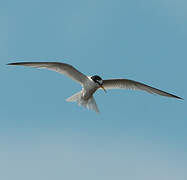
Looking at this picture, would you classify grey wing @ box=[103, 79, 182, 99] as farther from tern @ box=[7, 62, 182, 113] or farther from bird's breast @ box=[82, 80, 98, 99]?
bird's breast @ box=[82, 80, 98, 99]

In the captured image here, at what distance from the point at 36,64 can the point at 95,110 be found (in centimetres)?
414

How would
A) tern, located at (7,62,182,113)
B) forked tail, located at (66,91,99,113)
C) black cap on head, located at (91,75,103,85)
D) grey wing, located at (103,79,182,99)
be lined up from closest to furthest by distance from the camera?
tern, located at (7,62,182,113) → black cap on head, located at (91,75,103,85) → forked tail, located at (66,91,99,113) → grey wing, located at (103,79,182,99)

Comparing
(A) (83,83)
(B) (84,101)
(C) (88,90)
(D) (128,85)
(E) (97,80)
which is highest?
(D) (128,85)

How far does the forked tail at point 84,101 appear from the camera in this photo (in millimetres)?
26450

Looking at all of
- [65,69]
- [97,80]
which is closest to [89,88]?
[97,80]

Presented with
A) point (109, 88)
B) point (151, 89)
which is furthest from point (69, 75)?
point (151, 89)

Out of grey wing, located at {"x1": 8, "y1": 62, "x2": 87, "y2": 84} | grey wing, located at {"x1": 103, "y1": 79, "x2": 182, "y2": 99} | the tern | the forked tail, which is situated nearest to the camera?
grey wing, located at {"x1": 8, "y1": 62, "x2": 87, "y2": 84}

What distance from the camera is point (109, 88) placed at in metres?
27.9

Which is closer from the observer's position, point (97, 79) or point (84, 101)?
point (97, 79)

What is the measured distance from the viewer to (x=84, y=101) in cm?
2648

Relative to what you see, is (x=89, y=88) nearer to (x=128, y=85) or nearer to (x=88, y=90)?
(x=88, y=90)

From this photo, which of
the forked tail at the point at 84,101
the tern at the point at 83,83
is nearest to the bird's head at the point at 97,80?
the tern at the point at 83,83

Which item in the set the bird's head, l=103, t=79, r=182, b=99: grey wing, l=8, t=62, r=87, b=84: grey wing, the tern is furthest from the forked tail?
l=103, t=79, r=182, b=99: grey wing

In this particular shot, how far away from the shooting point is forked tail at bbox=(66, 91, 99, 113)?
26450 mm
